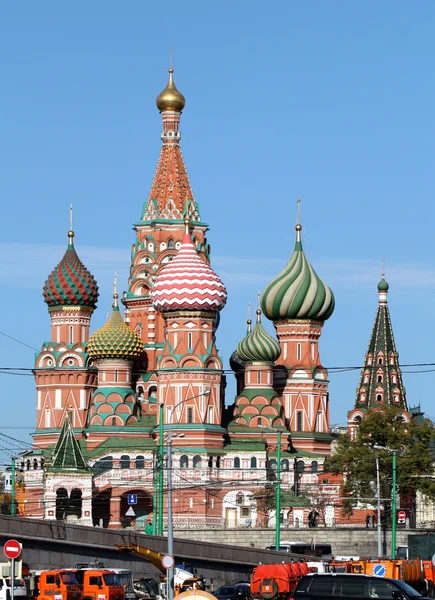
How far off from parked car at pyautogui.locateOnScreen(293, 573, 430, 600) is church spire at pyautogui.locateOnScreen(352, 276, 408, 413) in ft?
271

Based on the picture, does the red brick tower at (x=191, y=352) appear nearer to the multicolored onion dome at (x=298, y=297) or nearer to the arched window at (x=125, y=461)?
the arched window at (x=125, y=461)

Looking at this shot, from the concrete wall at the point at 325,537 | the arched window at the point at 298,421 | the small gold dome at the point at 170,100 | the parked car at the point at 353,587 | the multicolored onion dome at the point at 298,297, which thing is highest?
the small gold dome at the point at 170,100

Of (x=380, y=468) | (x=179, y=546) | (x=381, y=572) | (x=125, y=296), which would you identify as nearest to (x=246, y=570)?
(x=179, y=546)

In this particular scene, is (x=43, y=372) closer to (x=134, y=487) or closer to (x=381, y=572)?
(x=134, y=487)

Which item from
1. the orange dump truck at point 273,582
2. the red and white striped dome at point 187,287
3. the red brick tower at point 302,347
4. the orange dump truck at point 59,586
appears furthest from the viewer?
the red brick tower at point 302,347

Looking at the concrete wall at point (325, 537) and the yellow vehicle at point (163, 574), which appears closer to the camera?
the yellow vehicle at point (163, 574)

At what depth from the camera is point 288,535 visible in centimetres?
8450

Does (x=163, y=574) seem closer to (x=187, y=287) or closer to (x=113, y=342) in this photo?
(x=187, y=287)

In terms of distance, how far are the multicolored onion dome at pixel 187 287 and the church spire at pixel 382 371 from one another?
21.5m

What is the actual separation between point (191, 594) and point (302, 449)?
6799cm

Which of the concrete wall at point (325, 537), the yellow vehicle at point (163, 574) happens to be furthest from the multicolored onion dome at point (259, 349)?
the yellow vehicle at point (163, 574)

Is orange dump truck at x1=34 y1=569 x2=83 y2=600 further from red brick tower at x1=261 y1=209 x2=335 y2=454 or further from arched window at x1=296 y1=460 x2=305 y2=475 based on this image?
red brick tower at x1=261 y1=209 x2=335 y2=454

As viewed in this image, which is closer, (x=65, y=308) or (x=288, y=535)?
(x=288, y=535)

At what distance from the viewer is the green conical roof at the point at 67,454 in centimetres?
9300
